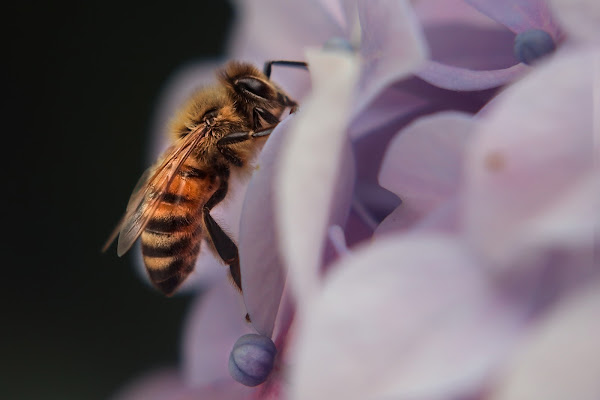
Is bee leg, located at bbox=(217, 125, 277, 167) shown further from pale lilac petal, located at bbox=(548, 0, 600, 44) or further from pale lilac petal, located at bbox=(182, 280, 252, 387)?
pale lilac petal, located at bbox=(548, 0, 600, 44)

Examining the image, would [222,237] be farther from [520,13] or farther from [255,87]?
[520,13]

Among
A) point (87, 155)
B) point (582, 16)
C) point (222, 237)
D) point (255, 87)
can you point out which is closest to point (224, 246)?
point (222, 237)

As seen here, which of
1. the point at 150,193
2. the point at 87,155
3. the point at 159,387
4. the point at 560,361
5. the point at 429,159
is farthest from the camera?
the point at 87,155

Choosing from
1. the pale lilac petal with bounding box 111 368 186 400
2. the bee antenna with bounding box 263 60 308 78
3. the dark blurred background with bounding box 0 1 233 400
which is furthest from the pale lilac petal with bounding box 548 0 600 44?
the dark blurred background with bounding box 0 1 233 400

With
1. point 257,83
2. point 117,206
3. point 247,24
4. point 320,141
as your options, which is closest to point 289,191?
point 320,141

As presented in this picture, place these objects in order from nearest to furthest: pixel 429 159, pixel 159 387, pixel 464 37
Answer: pixel 429 159 < pixel 464 37 < pixel 159 387

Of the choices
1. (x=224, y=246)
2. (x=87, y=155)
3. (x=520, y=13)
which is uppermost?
(x=520, y=13)

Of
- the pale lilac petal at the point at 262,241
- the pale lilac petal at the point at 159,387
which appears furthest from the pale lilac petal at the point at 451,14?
the pale lilac petal at the point at 159,387

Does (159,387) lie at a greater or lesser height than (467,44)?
lesser
